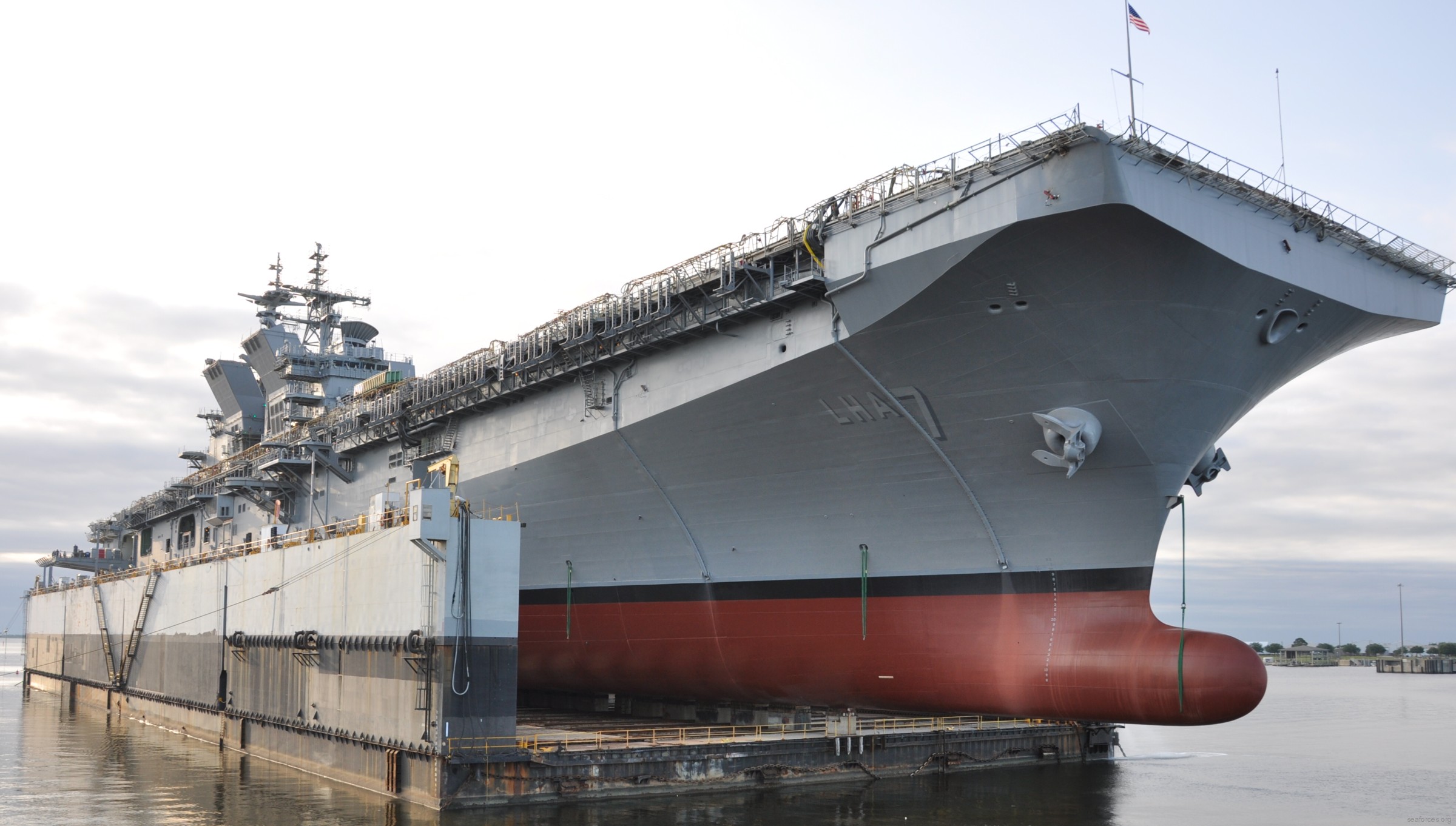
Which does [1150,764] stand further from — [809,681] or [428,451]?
[428,451]

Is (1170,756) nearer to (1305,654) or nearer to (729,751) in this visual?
(729,751)

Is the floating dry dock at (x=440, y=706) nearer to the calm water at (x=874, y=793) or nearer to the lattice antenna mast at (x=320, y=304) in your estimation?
the calm water at (x=874, y=793)

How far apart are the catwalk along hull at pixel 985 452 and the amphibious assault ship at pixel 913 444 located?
5 centimetres

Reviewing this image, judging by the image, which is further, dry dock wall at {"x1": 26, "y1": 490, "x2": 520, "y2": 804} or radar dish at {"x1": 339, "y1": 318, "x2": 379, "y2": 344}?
radar dish at {"x1": 339, "y1": 318, "x2": 379, "y2": 344}

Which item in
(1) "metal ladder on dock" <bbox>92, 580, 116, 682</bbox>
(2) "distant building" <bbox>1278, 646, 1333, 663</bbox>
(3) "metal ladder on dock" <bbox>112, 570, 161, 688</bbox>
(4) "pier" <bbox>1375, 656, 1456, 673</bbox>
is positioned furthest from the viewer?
(2) "distant building" <bbox>1278, 646, 1333, 663</bbox>

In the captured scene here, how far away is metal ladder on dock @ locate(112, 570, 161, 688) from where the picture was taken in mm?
32344

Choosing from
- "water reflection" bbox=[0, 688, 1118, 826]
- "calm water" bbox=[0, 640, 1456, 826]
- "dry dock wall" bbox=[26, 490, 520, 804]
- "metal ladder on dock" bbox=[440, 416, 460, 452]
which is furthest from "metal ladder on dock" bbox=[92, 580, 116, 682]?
"metal ladder on dock" bbox=[440, 416, 460, 452]

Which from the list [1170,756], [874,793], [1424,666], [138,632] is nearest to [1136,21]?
[874,793]

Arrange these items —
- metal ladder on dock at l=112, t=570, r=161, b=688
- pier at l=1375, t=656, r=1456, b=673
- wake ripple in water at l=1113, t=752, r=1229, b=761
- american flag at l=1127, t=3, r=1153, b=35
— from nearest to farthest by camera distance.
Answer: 1. american flag at l=1127, t=3, r=1153, b=35
2. wake ripple in water at l=1113, t=752, r=1229, b=761
3. metal ladder on dock at l=112, t=570, r=161, b=688
4. pier at l=1375, t=656, r=1456, b=673

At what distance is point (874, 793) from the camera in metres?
18.9

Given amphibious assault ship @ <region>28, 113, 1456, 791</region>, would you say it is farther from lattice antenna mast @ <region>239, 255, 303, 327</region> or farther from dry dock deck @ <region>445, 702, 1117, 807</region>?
lattice antenna mast @ <region>239, 255, 303, 327</region>

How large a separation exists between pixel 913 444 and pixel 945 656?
3515 millimetres

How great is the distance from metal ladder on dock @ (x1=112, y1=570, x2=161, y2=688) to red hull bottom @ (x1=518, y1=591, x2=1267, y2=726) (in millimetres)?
16176

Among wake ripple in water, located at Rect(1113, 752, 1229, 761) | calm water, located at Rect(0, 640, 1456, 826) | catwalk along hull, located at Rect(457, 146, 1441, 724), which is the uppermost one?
catwalk along hull, located at Rect(457, 146, 1441, 724)
